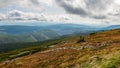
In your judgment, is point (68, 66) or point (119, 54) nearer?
point (119, 54)

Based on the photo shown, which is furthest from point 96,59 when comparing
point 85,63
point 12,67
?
point 12,67

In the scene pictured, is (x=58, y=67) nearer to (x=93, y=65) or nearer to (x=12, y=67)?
(x=93, y=65)

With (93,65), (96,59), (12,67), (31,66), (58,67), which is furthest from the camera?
(12,67)

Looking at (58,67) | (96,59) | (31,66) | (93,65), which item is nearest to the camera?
(93,65)

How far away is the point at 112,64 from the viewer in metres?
37.6

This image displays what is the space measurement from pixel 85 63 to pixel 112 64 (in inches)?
312

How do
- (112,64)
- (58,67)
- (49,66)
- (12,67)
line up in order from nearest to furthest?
(112,64) → (58,67) → (49,66) → (12,67)

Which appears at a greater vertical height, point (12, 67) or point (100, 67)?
point (100, 67)

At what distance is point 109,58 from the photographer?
1663 inches

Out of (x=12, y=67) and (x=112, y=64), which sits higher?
(x=112, y=64)

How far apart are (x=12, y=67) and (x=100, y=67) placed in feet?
116

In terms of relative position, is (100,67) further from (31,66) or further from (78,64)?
(31,66)

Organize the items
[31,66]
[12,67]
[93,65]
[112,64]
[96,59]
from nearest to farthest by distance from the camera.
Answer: [112,64]
[93,65]
[96,59]
[31,66]
[12,67]

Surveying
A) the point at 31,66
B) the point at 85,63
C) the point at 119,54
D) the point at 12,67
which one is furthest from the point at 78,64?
the point at 12,67
